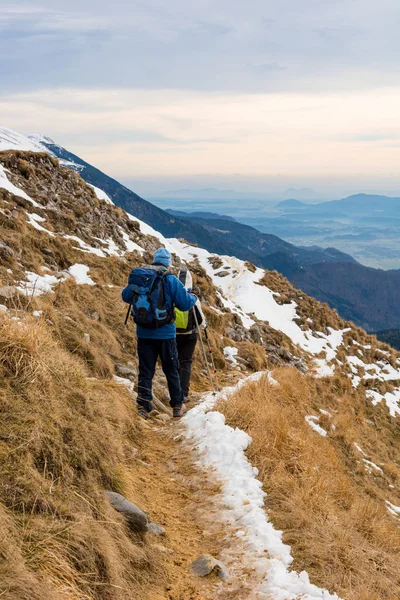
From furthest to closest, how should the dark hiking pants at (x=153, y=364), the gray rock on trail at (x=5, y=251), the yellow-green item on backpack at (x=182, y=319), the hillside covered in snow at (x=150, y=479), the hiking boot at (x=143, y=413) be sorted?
the gray rock on trail at (x=5, y=251), the yellow-green item on backpack at (x=182, y=319), the hiking boot at (x=143, y=413), the dark hiking pants at (x=153, y=364), the hillside covered in snow at (x=150, y=479)

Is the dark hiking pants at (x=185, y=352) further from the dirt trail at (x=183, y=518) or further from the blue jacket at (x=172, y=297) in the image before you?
the dirt trail at (x=183, y=518)

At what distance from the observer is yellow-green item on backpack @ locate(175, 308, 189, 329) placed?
27.6 feet

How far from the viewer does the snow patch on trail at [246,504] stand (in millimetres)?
3889

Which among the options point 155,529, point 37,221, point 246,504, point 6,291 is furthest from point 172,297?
point 37,221

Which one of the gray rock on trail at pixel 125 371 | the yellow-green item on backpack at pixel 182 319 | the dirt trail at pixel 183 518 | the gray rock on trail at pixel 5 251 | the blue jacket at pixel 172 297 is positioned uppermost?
→ the gray rock on trail at pixel 5 251

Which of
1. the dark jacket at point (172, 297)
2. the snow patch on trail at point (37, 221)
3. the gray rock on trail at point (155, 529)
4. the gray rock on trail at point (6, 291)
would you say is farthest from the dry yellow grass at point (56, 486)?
the snow patch on trail at point (37, 221)

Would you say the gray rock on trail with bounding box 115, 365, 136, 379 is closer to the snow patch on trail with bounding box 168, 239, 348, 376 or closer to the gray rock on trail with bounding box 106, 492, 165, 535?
the gray rock on trail with bounding box 106, 492, 165, 535

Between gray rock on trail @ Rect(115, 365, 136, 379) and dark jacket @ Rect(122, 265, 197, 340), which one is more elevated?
dark jacket @ Rect(122, 265, 197, 340)

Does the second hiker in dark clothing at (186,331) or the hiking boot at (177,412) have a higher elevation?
the second hiker in dark clothing at (186,331)

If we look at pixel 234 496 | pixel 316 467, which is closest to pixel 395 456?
pixel 316 467

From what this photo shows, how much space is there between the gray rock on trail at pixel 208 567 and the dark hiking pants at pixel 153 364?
379 cm

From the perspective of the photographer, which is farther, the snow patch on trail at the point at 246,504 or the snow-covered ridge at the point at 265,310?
the snow-covered ridge at the point at 265,310

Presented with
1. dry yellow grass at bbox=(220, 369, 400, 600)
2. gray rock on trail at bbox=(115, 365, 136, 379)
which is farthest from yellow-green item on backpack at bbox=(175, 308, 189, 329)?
gray rock on trail at bbox=(115, 365, 136, 379)

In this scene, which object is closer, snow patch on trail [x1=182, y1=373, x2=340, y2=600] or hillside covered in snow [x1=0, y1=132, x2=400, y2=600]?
hillside covered in snow [x1=0, y1=132, x2=400, y2=600]
